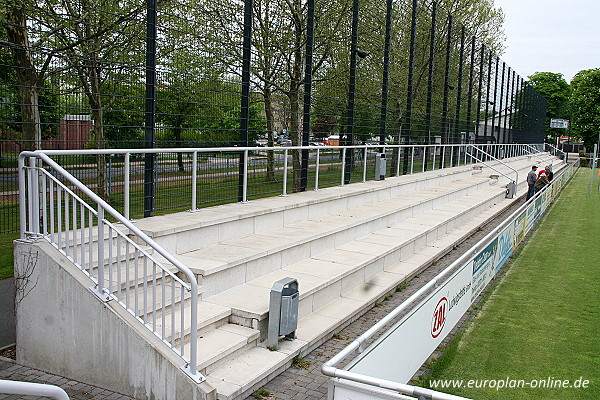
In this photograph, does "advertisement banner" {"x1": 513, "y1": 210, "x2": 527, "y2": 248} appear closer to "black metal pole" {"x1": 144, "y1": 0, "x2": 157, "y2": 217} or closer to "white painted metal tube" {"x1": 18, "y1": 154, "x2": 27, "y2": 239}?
"black metal pole" {"x1": 144, "y1": 0, "x2": 157, "y2": 217}

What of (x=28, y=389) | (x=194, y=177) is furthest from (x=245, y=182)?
(x=28, y=389)

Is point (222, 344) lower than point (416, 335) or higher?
lower

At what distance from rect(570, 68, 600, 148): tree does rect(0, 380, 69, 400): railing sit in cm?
8498

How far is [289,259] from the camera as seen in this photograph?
344 inches

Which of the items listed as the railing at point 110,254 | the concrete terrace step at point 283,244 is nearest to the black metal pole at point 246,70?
the concrete terrace step at point 283,244

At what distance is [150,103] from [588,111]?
3255 inches

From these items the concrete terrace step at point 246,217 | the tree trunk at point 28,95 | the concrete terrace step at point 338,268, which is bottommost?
the concrete terrace step at point 338,268

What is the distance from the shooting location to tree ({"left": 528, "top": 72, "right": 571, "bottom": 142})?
365 feet

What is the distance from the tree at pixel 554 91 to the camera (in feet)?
365

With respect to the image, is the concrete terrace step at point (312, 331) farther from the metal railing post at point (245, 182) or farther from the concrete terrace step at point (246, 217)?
the metal railing post at point (245, 182)

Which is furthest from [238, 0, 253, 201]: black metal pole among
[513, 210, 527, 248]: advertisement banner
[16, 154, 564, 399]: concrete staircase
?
[513, 210, 527, 248]: advertisement banner

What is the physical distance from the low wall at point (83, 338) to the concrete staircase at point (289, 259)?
0.34 meters

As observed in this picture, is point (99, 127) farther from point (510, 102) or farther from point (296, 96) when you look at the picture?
point (510, 102)

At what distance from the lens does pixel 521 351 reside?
7566 mm
